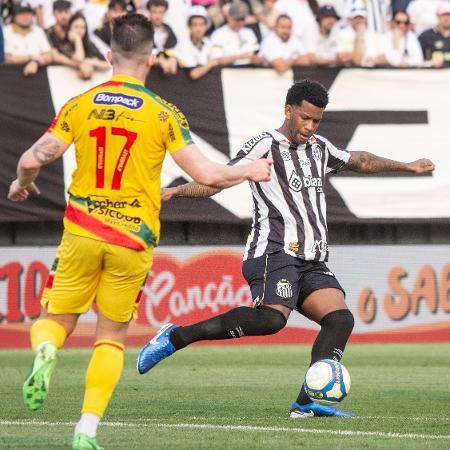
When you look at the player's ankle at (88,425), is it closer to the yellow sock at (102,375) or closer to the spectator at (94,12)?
the yellow sock at (102,375)

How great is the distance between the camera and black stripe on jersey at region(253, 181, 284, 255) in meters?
7.96

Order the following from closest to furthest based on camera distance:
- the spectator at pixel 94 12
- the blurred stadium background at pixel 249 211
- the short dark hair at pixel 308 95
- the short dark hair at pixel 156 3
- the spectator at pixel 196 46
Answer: the short dark hair at pixel 308 95 → the blurred stadium background at pixel 249 211 → the short dark hair at pixel 156 3 → the spectator at pixel 196 46 → the spectator at pixel 94 12

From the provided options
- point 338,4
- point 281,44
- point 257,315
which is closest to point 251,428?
point 257,315

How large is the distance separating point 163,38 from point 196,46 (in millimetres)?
476

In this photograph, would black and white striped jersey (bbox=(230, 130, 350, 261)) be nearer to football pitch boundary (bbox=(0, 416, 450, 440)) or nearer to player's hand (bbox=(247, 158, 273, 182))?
football pitch boundary (bbox=(0, 416, 450, 440))

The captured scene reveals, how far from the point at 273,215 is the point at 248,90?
24.5 ft

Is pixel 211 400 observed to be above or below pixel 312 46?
below

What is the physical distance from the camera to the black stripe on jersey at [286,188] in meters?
7.95

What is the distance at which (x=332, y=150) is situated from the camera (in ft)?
26.9

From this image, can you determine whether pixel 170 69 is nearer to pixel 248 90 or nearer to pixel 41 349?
pixel 248 90

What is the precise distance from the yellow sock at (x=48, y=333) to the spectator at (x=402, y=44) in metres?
11.1

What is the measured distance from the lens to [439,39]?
1655cm

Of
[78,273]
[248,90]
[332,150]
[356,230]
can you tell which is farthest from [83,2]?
[78,273]

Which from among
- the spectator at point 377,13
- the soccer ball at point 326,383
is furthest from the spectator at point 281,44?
the soccer ball at point 326,383
